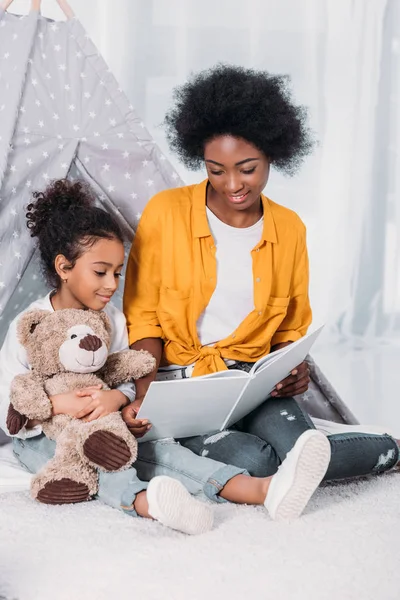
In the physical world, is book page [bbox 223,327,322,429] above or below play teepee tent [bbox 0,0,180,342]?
below

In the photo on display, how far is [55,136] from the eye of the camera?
6.11 feet

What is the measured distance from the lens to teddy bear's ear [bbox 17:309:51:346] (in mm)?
1503

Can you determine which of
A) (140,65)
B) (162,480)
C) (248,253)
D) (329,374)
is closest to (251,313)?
(248,253)

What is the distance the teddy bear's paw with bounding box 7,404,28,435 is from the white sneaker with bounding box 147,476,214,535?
313 millimetres

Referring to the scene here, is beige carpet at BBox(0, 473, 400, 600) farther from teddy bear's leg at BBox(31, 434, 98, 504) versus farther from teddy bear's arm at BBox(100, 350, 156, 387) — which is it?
teddy bear's arm at BBox(100, 350, 156, 387)

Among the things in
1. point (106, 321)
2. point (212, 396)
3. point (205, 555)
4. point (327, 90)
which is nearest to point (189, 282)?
point (106, 321)

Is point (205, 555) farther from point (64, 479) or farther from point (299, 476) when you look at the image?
point (64, 479)

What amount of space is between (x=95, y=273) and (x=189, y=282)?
21 cm

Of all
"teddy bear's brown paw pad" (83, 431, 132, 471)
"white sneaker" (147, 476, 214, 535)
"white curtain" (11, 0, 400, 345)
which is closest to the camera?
"white sneaker" (147, 476, 214, 535)

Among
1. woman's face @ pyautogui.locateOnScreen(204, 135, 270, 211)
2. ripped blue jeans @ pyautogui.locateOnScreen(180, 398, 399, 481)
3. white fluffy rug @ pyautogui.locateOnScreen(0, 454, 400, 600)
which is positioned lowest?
white fluffy rug @ pyautogui.locateOnScreen(0, 454, 400, 600)

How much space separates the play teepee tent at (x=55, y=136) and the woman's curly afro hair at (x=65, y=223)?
8 cm

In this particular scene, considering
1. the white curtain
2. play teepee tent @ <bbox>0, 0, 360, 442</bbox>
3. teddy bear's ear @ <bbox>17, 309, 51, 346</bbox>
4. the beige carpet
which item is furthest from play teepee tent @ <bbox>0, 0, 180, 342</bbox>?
the white curtain

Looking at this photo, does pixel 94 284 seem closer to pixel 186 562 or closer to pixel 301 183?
pixel 186 562

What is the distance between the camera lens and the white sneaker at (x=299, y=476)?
129 centimetres
